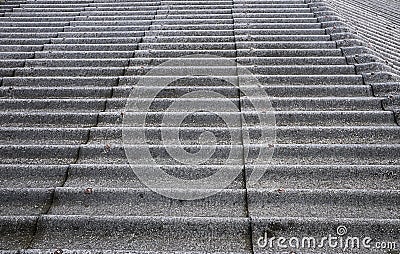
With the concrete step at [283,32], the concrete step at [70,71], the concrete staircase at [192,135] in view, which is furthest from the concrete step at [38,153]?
the concrete step at [283,32]

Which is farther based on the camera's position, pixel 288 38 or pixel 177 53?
pixel 288 38

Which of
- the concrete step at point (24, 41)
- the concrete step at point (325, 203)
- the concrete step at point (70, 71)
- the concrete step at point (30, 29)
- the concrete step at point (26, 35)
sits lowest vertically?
the concrete step at point (325, 203)

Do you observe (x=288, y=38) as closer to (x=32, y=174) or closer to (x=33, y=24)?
(x=32, y=174)

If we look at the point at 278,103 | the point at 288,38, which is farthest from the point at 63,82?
the point at 288,38

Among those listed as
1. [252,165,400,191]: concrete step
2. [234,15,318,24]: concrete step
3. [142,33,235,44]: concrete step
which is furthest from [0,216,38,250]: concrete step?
[234,15,318,24]: concrete step

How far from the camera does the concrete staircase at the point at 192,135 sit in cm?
228

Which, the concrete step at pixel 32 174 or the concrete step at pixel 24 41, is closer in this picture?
the concrete step at pixel 32 174

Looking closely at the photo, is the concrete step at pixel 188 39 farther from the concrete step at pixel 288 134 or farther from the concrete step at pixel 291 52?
the concrete step at pixel 288 134

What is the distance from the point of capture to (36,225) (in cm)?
232

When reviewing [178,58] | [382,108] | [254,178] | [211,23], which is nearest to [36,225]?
[254,178]

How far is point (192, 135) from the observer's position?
2.98m

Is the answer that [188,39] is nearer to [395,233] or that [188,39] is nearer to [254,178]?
[254,178]

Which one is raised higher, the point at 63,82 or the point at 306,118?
the point at 63,82

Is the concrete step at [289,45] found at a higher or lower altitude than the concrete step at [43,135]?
higher
